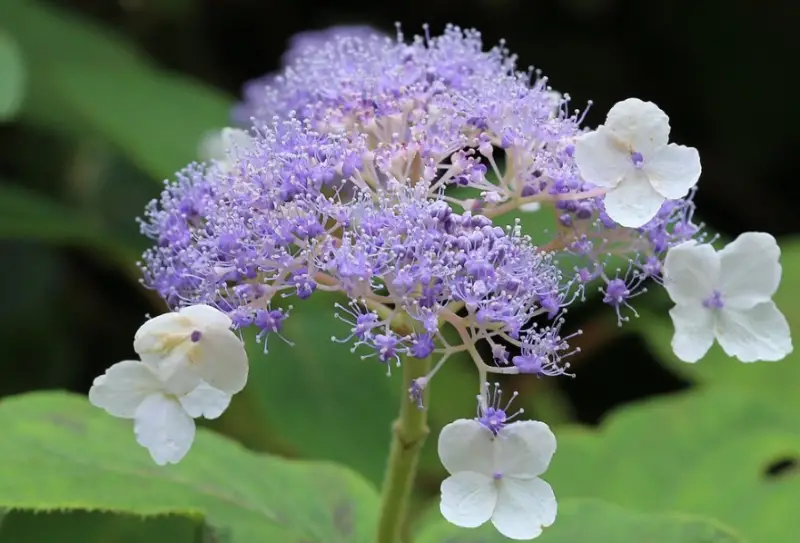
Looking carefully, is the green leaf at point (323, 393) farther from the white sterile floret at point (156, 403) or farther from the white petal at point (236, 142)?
the white sterile floret at point (156, 403)

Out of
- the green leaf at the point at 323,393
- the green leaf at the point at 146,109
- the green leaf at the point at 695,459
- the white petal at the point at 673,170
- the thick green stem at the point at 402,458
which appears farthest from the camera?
the green leaf at the point at 146,109

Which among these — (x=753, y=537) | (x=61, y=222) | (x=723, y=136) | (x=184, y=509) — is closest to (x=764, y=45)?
(x=723, y=136)

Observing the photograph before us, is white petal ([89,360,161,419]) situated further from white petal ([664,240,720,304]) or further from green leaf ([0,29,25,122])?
green leaf ([0,29,25,122])

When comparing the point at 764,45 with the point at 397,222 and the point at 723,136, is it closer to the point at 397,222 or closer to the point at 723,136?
the point at 723,136

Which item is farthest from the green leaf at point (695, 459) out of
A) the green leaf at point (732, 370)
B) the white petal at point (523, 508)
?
the white petal at point (523, 508)

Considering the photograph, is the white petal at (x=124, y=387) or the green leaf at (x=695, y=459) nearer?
the white petal at (x=124, y=387)

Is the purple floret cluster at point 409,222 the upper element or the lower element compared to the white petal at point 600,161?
lower

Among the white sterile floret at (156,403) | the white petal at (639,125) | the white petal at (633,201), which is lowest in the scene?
the white sterile floret at (156,403)

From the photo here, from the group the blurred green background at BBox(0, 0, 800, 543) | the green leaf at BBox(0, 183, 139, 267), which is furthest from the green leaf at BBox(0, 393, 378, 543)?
the green leaf at BBox(0, 183, 139, 267)

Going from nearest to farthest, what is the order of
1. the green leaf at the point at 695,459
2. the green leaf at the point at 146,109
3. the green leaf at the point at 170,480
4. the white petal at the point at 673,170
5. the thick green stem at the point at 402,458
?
the white petal at the point at 673,170 → the thick green stem at the point at 402,458 → the green leaf at the point at 170,480 → the green leaf at the point at 695,459 → the green leaf at the point at 146,109
